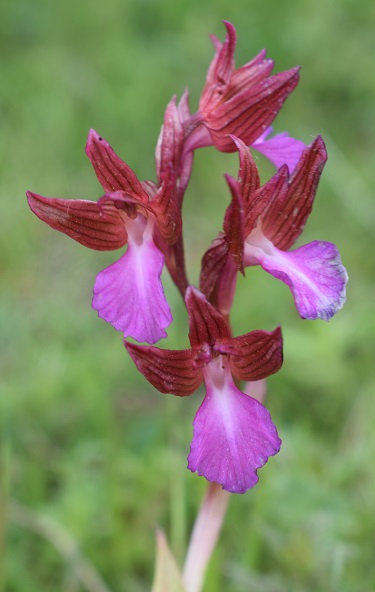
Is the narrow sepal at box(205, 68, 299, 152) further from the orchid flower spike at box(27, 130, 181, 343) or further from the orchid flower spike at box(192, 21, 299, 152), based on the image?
the orchid flower spike at box(27, 130, 181, 343)

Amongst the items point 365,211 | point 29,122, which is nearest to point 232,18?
point 29,122

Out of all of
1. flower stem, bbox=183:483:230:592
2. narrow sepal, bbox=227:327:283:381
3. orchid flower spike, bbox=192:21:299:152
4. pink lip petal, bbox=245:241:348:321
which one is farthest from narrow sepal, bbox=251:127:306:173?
flower stem, bbox=183:483:230:592

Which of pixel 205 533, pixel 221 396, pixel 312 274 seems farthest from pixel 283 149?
pixel 205 533

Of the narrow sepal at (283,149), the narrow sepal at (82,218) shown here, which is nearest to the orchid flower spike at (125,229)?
the narrow sepal at (82,218)

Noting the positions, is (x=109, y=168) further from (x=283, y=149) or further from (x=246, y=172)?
(x=283, y=149)

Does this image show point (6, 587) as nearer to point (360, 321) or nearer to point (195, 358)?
point (195, 358)

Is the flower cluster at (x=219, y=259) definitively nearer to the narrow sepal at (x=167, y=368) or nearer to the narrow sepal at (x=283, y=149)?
the narrow sepal at (x=167, y=368)
